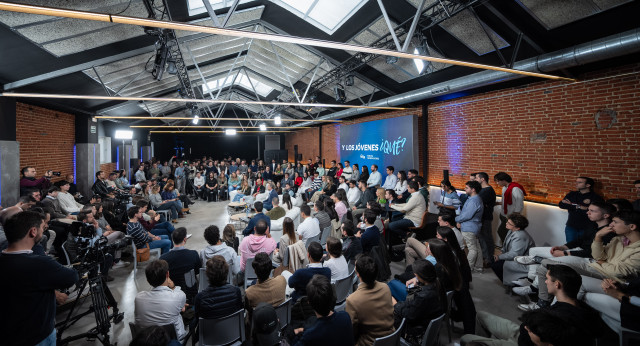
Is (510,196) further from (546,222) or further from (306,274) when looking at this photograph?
(306,274)

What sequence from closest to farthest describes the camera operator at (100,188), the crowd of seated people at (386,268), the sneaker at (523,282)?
the crowd of seated people at (386,268)
the sneaker at (523,282)
the camera operator at (100,188)

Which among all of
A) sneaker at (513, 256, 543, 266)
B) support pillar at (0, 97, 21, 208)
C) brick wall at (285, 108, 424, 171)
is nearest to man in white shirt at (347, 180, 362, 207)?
brick wall at (285, 108, 424, 171)

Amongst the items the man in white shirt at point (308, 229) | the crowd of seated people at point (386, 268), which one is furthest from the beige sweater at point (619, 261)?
the man in white shirt at point (308, 229)

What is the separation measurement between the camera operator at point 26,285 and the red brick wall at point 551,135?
7019 millimetres

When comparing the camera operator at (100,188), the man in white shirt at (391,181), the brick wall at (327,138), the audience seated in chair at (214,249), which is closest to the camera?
the audience seated in chair at (214,249)

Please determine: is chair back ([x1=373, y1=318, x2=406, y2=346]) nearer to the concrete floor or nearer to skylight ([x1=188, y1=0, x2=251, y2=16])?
the concrete floor

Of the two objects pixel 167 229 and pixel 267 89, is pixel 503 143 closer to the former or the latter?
pixel 167 229

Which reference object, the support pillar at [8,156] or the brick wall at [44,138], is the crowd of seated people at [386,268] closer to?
the support pillar at [8,156]

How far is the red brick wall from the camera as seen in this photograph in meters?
4.43

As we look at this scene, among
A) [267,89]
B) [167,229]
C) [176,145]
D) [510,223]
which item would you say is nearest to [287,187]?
[167,229]

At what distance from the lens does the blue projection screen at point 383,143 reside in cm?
840

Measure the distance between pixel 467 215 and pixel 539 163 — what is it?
7.25ft

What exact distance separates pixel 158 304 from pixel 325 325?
1.43 metres

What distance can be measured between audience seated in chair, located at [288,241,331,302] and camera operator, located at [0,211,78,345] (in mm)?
1733
